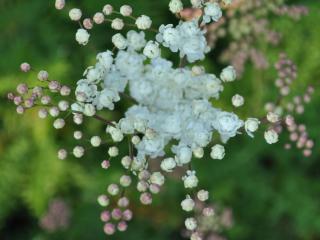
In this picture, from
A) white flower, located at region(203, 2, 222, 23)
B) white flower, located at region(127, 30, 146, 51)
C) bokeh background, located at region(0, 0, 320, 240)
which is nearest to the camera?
white flower, located at region(203, 2, 222, 23)

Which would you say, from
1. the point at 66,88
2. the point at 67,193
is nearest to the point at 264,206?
the point at 67,193

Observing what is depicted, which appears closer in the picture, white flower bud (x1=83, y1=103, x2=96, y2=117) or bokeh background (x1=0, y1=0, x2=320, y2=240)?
white flower bud (x1=83, y1=103, x2=96, y2=117)

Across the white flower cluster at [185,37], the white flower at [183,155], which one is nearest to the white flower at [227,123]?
the white flower at [183,155]

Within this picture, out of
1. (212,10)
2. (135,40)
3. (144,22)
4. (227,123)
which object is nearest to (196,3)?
(212,10)

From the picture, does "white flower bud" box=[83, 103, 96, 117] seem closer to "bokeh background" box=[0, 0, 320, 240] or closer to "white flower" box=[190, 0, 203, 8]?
"white flower" box=[190, 0, 203, 8]

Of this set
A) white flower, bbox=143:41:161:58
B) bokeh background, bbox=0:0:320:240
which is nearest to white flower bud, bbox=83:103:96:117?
white flower, bbox=143:41:161:58

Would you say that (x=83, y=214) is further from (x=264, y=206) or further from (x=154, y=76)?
(x=154, y=76)
